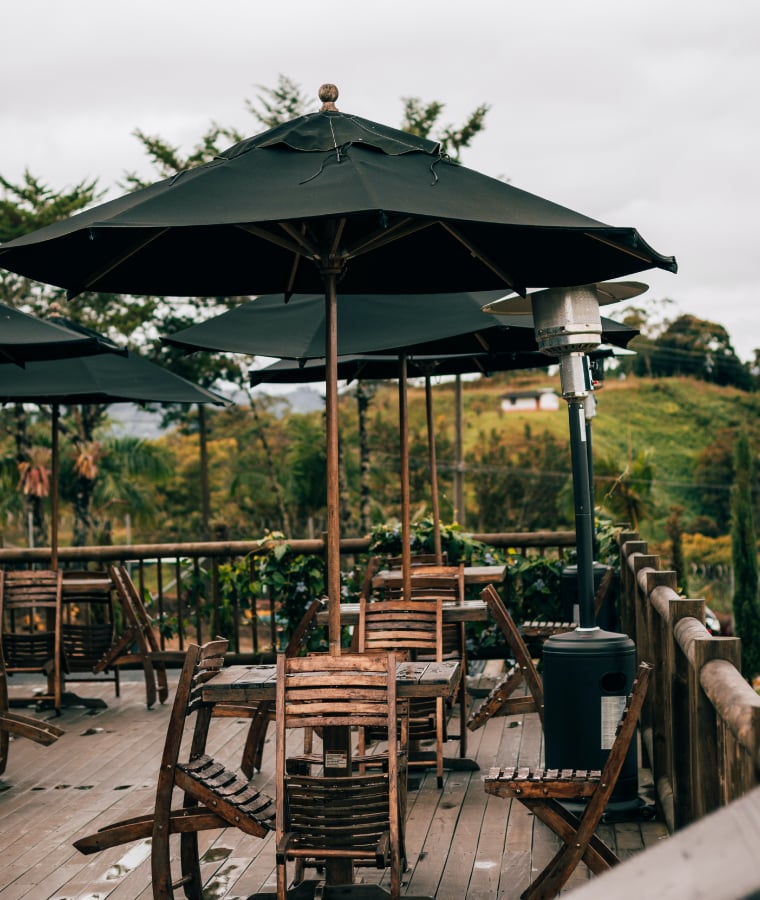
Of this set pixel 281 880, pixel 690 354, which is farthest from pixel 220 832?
pixel 690 354

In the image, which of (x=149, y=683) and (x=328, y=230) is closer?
(x=328, y=230)

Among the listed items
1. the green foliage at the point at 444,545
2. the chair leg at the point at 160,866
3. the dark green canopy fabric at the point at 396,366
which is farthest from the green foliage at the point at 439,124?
the chair leg at the point at 160,866

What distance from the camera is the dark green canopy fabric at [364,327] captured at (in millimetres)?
5570

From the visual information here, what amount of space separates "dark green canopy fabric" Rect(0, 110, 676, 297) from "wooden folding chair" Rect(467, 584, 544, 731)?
67.6 inches

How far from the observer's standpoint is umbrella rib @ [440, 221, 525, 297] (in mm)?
4207

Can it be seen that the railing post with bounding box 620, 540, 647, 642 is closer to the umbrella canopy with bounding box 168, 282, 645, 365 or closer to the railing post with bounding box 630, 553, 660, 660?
the railing post with bounding box 630, 553, 660, 660

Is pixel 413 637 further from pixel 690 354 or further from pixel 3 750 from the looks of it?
pixel 690 354

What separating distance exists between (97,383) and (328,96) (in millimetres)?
3721

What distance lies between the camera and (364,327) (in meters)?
5.87

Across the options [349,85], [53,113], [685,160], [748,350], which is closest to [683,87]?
[349,85]

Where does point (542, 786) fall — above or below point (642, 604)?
below

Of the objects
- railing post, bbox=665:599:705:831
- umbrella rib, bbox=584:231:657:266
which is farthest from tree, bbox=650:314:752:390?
umbrella rib, bbox=584:231:657:266

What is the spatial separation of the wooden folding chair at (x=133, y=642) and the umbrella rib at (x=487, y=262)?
4.05m

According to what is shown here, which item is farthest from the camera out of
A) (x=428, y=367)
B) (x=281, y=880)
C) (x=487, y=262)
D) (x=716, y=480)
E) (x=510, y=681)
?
(x=716, y=480)
